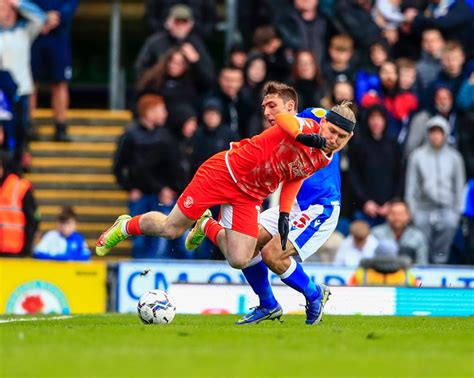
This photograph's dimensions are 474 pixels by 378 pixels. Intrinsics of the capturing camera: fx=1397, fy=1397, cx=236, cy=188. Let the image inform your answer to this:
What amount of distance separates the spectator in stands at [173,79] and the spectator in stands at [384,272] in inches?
153

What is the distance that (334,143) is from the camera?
39.4ft

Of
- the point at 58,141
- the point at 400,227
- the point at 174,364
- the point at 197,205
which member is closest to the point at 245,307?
the point at 400,227

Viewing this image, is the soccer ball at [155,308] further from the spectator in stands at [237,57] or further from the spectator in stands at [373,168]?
the spectator in stands at [237,57]

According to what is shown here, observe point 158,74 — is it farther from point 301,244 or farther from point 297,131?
point 297,131

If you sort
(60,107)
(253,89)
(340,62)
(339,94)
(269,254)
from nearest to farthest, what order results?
(269,254) → (339,94) → (253,89) → (340,62) → (60,107)

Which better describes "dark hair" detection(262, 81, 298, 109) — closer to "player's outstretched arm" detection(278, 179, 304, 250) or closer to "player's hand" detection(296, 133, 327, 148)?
"player's outstretched arm" detection(278, 179, 304, 250)

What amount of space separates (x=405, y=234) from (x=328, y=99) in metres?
2.11

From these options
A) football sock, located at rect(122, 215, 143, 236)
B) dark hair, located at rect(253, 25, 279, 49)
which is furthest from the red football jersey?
dark hair, located at rect(253, 25, 279, 49)

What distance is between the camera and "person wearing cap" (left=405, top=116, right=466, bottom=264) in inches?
724

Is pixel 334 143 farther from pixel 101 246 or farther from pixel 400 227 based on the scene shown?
pixel 400 227

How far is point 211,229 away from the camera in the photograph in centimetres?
1277

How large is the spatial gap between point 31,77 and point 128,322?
25.9 feet

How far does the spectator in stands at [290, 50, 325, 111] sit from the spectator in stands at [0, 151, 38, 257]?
379cm

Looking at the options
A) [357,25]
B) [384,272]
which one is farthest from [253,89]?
[384,272]
